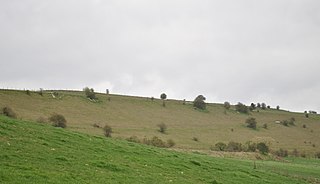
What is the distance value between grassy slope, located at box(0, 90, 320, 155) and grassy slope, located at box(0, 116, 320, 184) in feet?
103

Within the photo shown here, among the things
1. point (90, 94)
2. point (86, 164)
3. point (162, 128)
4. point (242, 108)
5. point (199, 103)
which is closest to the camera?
point (86, 164)

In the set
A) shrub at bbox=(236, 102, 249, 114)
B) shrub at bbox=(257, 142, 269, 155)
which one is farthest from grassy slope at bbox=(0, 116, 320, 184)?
shrub at bbox=(236, 102, 249, 114)

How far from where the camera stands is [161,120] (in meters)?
98.8

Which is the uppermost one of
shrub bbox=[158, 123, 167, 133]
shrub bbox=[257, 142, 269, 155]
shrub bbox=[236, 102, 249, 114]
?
shrub bbox=[236, 102, 249, 114]

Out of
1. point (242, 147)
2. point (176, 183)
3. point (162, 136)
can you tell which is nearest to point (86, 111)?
point (162, 136)

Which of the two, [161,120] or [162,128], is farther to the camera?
[161,120]

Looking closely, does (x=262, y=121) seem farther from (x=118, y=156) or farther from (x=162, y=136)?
(x=118, y=156)

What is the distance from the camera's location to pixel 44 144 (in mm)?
25953

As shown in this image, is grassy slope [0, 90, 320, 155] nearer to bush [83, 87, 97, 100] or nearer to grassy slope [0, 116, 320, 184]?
bush [83, 87, 97, 100]

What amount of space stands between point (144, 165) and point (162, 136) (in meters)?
51.3

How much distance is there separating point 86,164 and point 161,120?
75.6 m

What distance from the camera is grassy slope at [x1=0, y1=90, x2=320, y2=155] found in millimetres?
76625

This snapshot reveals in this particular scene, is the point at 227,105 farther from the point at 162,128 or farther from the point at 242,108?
the point at 162,128

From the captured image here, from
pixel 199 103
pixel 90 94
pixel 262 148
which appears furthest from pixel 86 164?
pixel 199 103
